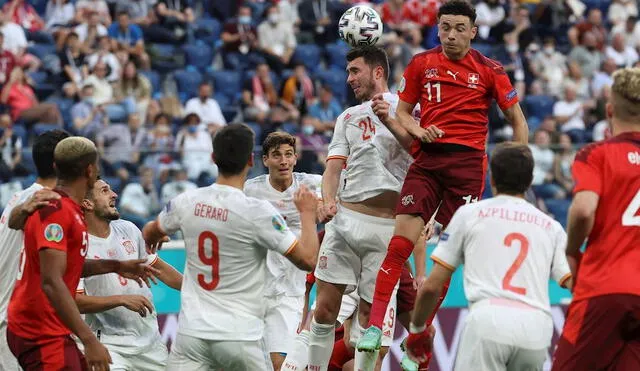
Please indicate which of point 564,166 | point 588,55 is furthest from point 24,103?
point 588,55

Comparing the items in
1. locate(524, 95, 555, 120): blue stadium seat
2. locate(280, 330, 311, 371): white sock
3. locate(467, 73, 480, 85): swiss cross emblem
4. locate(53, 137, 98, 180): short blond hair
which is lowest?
locate(280, 330, 311, 371): white sock

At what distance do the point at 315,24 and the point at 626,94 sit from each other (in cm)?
1667

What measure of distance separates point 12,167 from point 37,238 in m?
7.54

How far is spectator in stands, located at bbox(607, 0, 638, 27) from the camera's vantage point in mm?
26922

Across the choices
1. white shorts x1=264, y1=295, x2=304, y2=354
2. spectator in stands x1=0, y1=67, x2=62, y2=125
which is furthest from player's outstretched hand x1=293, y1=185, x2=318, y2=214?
spectator in stands x1=0, y1=67, x2=62, y2=125

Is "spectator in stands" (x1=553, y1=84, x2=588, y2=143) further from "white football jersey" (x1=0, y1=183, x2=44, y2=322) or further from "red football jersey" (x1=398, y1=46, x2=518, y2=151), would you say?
"white football jersey" (x1=0, y1=183, x2=44, y2=322)

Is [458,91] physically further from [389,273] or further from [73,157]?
[73,157]

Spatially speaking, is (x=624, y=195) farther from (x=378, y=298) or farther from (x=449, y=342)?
(x=449, y=342)

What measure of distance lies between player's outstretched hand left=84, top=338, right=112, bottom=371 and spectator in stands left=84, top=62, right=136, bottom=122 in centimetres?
1181

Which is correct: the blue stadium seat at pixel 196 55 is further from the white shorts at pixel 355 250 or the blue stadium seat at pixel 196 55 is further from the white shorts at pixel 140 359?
the white shorts at pixel 140 359

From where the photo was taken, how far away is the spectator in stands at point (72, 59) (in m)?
20.2

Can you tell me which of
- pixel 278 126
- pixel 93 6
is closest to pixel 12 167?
pixel 278 126

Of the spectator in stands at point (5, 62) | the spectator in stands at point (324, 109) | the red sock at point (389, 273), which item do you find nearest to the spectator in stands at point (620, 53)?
the spectator in stands at point (324, 109)

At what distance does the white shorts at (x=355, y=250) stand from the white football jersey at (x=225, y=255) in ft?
7.17
